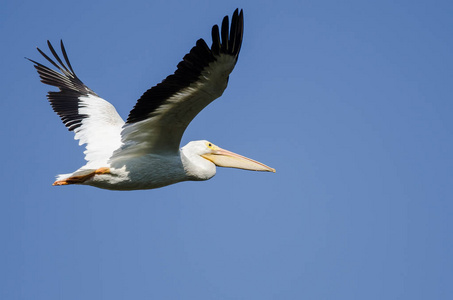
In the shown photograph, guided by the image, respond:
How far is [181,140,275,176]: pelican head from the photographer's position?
10.0 m

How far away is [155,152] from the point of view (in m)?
8.91

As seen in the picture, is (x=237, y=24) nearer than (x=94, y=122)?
Yes

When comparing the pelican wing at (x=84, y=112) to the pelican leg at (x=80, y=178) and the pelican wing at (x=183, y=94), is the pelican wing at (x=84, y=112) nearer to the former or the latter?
the pelican leg at (x=80, y=178)

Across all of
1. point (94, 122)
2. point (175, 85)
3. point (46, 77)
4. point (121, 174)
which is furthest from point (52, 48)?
point (175, 85)

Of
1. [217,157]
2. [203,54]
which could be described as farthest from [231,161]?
[203,54]

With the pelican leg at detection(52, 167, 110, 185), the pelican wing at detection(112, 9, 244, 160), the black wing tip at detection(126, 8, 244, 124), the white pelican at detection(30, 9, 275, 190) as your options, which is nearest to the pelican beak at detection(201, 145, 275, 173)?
the white pelican at detection(30, 9, 275, 190)

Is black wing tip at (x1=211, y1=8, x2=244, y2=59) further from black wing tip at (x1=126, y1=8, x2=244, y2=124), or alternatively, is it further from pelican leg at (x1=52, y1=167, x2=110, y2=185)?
pelican leg at (x1=52, y1=167, x2=110, y2=185)

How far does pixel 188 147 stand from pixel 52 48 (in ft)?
13.0

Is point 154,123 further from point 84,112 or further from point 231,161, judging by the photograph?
point 84,112

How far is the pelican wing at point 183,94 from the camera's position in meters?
7.23

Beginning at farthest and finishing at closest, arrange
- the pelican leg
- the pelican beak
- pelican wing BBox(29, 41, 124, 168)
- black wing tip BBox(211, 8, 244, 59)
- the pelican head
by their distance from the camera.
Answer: the pelican beak, the pelican head, pelican wing BBox(29, 41, 124, 168), the pelican leg, black wing tip BBox(211, 8, 244, 59)

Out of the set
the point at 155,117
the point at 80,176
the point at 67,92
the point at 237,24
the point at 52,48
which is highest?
the point at 52,48

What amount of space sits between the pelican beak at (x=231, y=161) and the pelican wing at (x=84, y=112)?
5.22 feet

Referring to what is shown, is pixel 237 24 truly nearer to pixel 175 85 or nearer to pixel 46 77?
pixel 175 85
